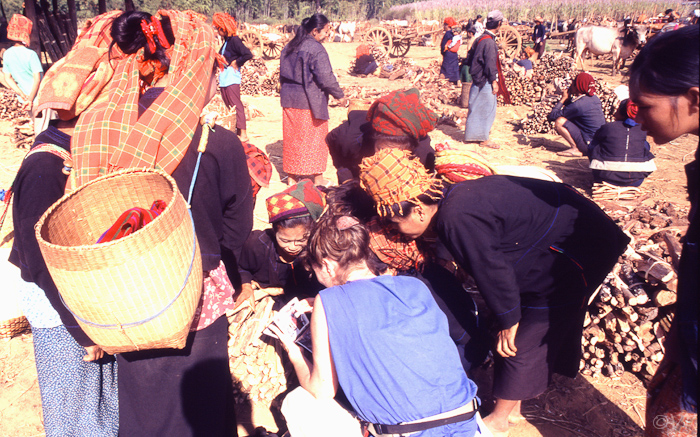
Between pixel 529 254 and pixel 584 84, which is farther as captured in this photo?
pixel 584 84

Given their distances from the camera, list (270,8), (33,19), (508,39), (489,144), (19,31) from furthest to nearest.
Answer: (270,8), (508,39), (33,19), (489,144), (19,31)

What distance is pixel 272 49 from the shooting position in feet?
61.3

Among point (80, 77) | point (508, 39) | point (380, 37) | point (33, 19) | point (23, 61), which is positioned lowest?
point (23, 61)

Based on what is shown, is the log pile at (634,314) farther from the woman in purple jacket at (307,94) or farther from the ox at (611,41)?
the ox at (611,41)

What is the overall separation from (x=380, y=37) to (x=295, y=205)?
61.8 ft

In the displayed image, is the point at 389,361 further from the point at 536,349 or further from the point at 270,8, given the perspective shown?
the point at 270,8

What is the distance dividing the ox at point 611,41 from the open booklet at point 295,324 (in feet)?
52.2

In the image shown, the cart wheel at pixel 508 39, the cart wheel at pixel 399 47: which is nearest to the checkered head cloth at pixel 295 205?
the cart wheel at pixel 508 39

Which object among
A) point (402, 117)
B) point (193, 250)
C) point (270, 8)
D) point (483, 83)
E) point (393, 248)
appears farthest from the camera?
point (270, 8)

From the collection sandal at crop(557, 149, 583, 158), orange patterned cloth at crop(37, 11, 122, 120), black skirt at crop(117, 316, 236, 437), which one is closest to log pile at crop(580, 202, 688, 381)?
black skirt at crop(117, 316, 236, 437)

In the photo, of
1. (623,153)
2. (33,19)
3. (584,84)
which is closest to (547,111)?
(584,84)

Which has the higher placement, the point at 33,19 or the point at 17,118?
the point at 33,19

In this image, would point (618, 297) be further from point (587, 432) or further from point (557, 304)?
point (557, 304)

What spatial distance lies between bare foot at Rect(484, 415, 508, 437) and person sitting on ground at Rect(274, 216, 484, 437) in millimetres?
853
